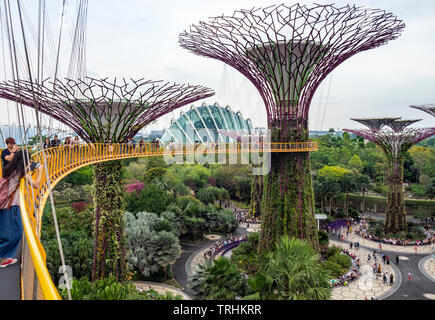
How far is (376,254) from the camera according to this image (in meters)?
21.9

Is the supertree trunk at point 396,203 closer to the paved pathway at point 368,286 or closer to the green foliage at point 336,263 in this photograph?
the paved pathway at point 368,286

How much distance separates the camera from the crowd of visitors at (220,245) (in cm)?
2116

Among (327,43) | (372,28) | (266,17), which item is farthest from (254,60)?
(372,28)

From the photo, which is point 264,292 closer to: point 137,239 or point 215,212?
point 137,239

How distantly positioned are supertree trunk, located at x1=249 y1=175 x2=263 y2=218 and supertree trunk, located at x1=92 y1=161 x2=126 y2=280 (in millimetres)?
18432

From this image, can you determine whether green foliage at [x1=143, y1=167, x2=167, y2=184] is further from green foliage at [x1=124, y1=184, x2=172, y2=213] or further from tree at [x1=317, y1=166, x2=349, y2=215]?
tree at [x1=317, y1=166, x2=349, y2=215]

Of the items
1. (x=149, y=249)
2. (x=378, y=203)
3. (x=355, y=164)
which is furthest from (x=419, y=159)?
(x=149, y=249)

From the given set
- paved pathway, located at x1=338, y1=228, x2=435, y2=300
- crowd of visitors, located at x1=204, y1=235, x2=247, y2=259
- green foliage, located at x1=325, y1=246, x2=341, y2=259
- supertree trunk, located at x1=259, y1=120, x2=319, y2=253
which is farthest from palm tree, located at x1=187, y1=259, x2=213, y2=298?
green foliage, located at x1=325, y1=246, x2=341, y2=259

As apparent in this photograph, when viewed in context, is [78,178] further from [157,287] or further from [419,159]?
[419,159]

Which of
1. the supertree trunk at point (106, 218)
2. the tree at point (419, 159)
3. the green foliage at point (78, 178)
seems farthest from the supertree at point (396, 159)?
the green foliage at point (78, 178)

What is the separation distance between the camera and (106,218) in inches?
485

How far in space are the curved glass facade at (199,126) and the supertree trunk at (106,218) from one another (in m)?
30.1

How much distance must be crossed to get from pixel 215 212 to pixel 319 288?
16549mm

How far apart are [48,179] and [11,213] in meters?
1.38
